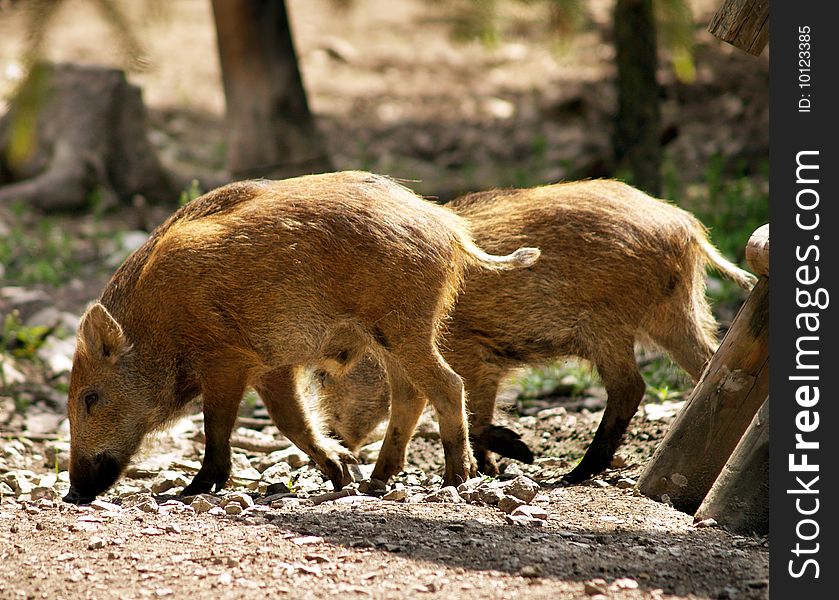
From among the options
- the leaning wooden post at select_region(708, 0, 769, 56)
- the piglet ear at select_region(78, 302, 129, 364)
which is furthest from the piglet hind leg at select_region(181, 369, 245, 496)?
the leaning wooden post at select_region(708, 0, 769, 56)

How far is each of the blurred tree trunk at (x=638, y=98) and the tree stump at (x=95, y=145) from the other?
4.03m

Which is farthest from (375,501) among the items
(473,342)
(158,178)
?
(158,178)

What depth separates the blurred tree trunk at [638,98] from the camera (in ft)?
30.6

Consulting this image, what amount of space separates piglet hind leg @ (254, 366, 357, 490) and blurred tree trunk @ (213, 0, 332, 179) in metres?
4.87

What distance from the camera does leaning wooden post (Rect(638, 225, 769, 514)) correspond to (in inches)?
182

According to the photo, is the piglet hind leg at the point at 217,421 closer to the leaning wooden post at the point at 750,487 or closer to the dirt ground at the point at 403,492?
the dirt ground at the point at 403,492

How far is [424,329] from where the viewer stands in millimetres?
5062

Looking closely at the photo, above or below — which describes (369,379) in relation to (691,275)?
below

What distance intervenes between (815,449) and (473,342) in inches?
91.4

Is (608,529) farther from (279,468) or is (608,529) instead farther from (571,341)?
(279,468)

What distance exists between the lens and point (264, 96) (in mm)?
10148

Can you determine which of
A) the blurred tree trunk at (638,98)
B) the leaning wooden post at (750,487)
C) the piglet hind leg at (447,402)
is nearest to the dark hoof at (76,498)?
the piglet hind leg at (447,402)

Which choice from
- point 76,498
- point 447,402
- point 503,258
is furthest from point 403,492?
point 76,498

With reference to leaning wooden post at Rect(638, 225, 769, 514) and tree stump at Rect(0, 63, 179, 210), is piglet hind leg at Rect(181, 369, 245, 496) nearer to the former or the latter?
leaning wooden post at Rect(638, 225, 769, 514)
